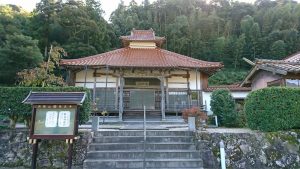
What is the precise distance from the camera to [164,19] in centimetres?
3809

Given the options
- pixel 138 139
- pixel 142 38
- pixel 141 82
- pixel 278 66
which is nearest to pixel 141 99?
pixel 141 82

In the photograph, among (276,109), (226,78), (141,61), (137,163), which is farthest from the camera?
(226,78)

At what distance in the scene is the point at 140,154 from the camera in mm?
7539

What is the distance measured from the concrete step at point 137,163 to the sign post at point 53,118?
2.58 ft

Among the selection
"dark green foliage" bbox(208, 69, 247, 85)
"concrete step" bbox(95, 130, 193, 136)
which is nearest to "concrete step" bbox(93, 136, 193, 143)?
"concrete step" bbox(95, 130, 193, 136)

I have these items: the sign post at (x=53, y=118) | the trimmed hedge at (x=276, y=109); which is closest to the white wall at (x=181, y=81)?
the trimmed hedge at (x=276, y=109)

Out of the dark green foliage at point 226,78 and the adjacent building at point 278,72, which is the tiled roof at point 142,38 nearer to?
the adjacent building at point 278,72

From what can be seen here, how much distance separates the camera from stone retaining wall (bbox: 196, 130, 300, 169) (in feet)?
25.0

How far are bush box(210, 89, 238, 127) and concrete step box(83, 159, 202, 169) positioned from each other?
650 cm

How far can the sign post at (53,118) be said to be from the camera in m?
6.85

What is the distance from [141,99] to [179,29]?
19.6 m

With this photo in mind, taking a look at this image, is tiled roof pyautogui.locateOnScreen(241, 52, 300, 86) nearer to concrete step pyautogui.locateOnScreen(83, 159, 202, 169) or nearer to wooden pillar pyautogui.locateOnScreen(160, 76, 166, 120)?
wooden pillar pyautogui.locateOnScreen(160, 76, 166, 120)

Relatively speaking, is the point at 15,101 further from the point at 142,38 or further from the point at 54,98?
the point at 142,38

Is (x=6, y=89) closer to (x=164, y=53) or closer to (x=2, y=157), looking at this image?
(x=2, y=157)
